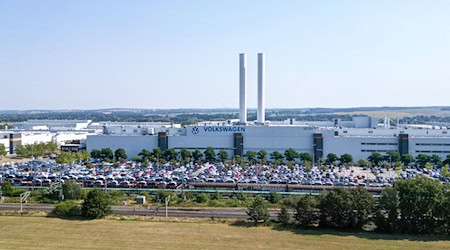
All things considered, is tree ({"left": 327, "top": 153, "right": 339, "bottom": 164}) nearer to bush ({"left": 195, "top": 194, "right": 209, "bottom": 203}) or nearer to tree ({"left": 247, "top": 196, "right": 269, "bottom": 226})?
bush ({"left": 195, "top": 194, "right": 209, "bottom": 203})

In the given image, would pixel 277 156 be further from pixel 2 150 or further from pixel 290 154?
pixel 2 150

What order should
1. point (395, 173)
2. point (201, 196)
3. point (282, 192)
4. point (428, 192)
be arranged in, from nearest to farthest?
1. point (428, 192)
2. point (201, 196)
3. point (282, 192)
4. point (395, 173)

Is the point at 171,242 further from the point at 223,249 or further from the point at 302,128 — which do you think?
the point at 302,128

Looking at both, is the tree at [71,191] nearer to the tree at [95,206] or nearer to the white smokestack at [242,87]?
the tree at [95,206]

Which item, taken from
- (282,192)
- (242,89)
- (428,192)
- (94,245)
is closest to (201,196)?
(282,192)

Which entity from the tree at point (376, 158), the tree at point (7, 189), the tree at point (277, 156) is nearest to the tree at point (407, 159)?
the tree at point (376, 158)
